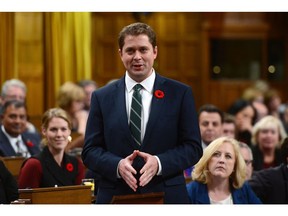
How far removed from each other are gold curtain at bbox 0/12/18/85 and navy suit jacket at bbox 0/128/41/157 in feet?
8.28

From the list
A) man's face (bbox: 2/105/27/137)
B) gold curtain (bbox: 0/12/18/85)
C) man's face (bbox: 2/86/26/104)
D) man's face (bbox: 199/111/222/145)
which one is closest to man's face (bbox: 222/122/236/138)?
man's face (bbox: 199/111/222/145)

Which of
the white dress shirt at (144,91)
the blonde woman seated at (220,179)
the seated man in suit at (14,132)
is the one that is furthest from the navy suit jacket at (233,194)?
the seated man in suit at (14,132)

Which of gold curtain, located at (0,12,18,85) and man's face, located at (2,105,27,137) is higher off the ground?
gold curtain, located at (0,12,18,85)

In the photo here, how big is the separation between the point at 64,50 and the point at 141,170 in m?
7.69

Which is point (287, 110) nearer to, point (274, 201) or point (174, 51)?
point (174, 51)

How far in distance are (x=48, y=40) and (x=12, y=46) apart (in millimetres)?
969

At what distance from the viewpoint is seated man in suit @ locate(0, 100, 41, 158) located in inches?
273

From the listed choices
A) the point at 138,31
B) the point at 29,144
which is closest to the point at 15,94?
the point at 29,144

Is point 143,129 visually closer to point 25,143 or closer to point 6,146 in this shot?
point 6,146

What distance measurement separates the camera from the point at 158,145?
3.54 metres

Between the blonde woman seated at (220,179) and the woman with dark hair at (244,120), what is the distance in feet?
11.8

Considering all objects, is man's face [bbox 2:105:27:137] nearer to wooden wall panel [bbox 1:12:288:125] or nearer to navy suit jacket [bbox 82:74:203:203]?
navy suit jacket [bbox 82:74:203:203]

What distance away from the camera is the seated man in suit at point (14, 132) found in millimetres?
6926

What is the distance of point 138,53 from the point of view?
346cm
